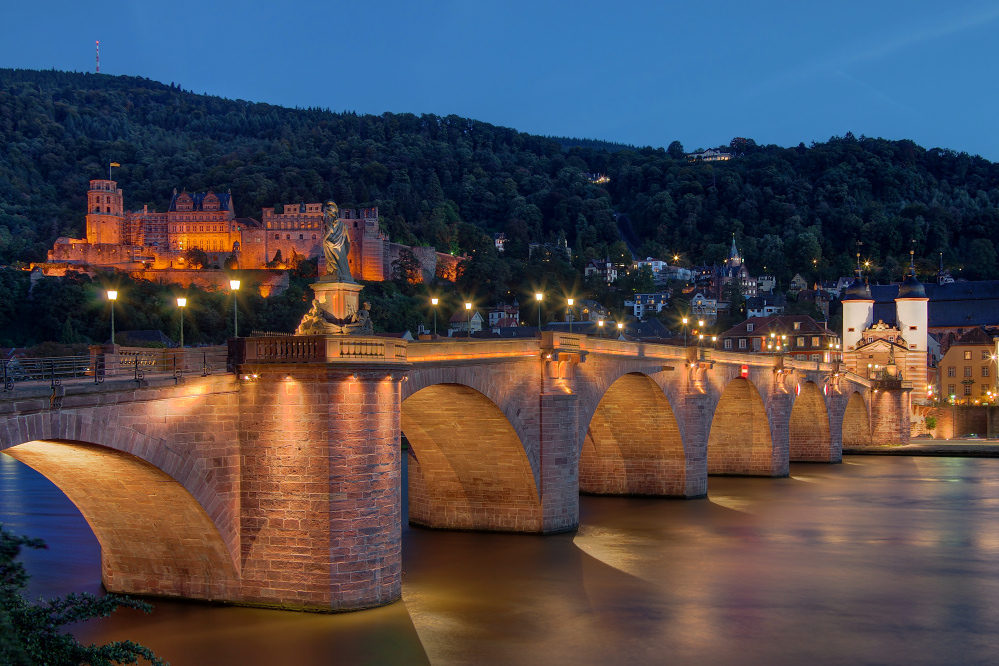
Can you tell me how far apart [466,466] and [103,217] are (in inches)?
5504

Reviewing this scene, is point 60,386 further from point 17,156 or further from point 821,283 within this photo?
point 17,156

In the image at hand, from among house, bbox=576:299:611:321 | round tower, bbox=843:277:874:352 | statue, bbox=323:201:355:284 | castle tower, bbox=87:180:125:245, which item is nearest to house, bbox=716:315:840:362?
round tower, bbox=843:277:874:352

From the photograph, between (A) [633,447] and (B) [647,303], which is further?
(B) [647,303]

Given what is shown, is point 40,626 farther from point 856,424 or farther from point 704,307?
point 704,307

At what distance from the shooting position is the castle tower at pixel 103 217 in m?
155

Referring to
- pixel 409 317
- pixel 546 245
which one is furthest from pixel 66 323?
pixel 546 245

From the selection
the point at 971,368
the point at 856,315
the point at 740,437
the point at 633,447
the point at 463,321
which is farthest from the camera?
the point at 463,321

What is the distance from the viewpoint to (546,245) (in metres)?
181

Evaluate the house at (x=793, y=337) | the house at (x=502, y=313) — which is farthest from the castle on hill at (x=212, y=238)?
the house at (x=793, y=337)

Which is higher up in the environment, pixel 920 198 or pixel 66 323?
pixel 920 198

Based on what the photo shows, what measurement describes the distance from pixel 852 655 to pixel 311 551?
11.5m

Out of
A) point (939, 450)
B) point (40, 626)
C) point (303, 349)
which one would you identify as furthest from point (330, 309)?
point (939, 450)

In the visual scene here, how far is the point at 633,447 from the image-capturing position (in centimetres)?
4222

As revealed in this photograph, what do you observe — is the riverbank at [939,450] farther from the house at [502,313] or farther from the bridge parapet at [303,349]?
the house at [502,313]
